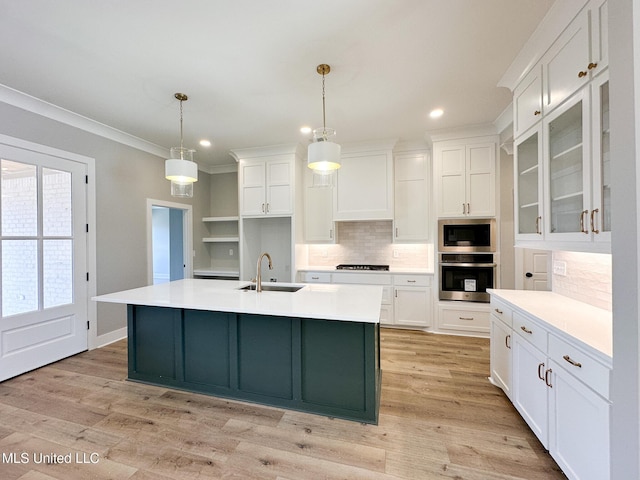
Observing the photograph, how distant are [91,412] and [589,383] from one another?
3186 mm

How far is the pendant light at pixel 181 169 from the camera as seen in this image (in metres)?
2.53

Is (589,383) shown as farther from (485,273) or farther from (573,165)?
(485,273)

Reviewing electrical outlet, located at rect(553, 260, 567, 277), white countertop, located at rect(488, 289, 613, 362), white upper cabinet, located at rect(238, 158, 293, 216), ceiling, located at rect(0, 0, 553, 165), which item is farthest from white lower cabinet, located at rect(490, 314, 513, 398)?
white upper cabinet, located at rect(238, 158, 293, 216)

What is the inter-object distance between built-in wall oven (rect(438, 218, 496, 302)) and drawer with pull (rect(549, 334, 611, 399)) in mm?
2164

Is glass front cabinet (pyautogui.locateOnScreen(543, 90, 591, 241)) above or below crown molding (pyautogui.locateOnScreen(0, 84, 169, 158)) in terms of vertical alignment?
below

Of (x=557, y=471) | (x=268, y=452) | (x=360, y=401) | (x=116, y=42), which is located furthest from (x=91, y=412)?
(x=557, y=471)

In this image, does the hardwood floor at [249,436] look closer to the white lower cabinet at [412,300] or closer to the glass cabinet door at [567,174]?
the white lower cabinet at [412,300]

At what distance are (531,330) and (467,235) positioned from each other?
6.82ft

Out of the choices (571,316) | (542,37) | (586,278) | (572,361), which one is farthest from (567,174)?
(572,361)

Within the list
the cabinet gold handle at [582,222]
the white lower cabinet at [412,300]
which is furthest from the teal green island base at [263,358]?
the white lower cabinet at [412,300]

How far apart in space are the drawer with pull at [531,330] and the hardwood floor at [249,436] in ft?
2.21

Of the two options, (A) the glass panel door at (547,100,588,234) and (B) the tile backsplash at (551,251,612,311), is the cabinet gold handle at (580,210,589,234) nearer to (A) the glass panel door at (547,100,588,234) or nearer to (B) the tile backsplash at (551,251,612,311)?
(A) the glass panel door at (547,100,588,234)

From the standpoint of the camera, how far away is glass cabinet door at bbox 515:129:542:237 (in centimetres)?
200

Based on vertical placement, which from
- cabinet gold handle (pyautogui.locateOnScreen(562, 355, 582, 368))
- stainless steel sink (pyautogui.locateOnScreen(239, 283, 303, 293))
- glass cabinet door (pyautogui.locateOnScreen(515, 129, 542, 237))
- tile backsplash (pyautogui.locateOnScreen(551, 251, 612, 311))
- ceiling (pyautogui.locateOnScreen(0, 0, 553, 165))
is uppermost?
ceiling (pyautogui.locateOnScreen(0, 0, 553, 165))
